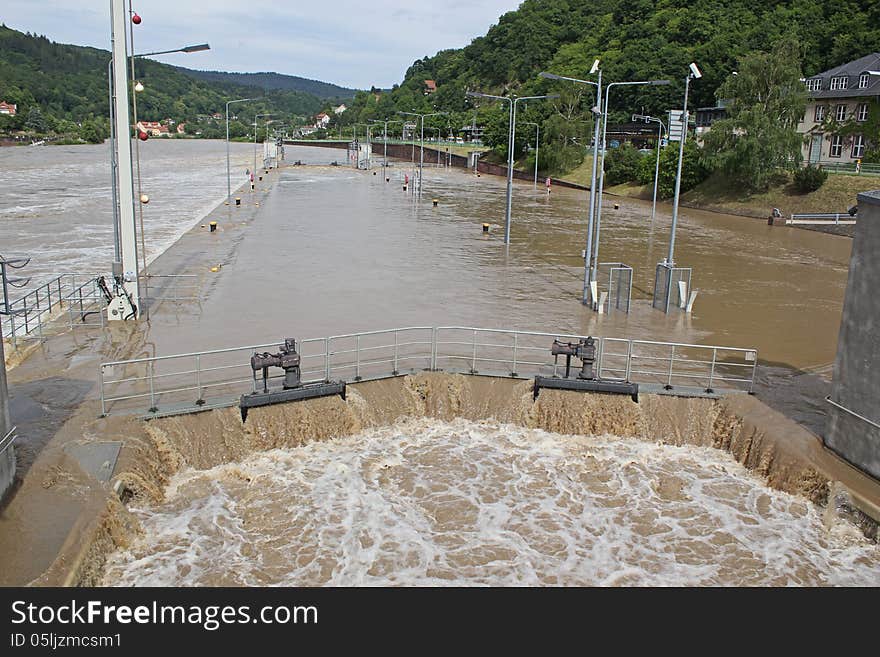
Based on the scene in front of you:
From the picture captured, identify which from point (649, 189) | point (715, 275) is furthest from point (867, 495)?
point (649, 189)

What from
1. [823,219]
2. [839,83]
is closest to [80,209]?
[823,219]

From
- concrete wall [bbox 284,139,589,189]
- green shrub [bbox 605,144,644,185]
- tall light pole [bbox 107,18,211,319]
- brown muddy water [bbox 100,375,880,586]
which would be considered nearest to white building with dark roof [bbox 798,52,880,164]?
green shrub [bbox 605,144,644,185]

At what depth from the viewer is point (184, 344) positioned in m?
18.4

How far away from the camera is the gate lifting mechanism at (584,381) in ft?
52.8

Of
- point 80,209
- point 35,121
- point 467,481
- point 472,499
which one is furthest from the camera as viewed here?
point 35,121

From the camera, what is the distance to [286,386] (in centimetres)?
1531

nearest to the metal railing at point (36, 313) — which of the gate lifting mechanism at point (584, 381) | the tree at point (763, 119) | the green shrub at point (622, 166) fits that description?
the gate lifting mechanism at point (584, 381)

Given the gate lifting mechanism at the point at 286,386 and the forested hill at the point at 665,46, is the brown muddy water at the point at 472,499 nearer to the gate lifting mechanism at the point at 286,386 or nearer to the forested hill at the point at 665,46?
the gate lifting mechanism at the point at 286,386

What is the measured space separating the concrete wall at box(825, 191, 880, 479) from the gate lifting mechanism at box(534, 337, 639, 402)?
398cm

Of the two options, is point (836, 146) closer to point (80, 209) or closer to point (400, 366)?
point (80, 209)

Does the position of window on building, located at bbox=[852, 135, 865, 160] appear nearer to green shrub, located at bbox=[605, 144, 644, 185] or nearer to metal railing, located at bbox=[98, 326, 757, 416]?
green shrub, located at bbox=[605, 144, 644, 185]

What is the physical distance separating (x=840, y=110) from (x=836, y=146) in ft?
10.3

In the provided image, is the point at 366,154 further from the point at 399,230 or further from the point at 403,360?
the point at 403,360

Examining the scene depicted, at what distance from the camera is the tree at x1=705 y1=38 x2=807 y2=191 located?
58531 millimetres
